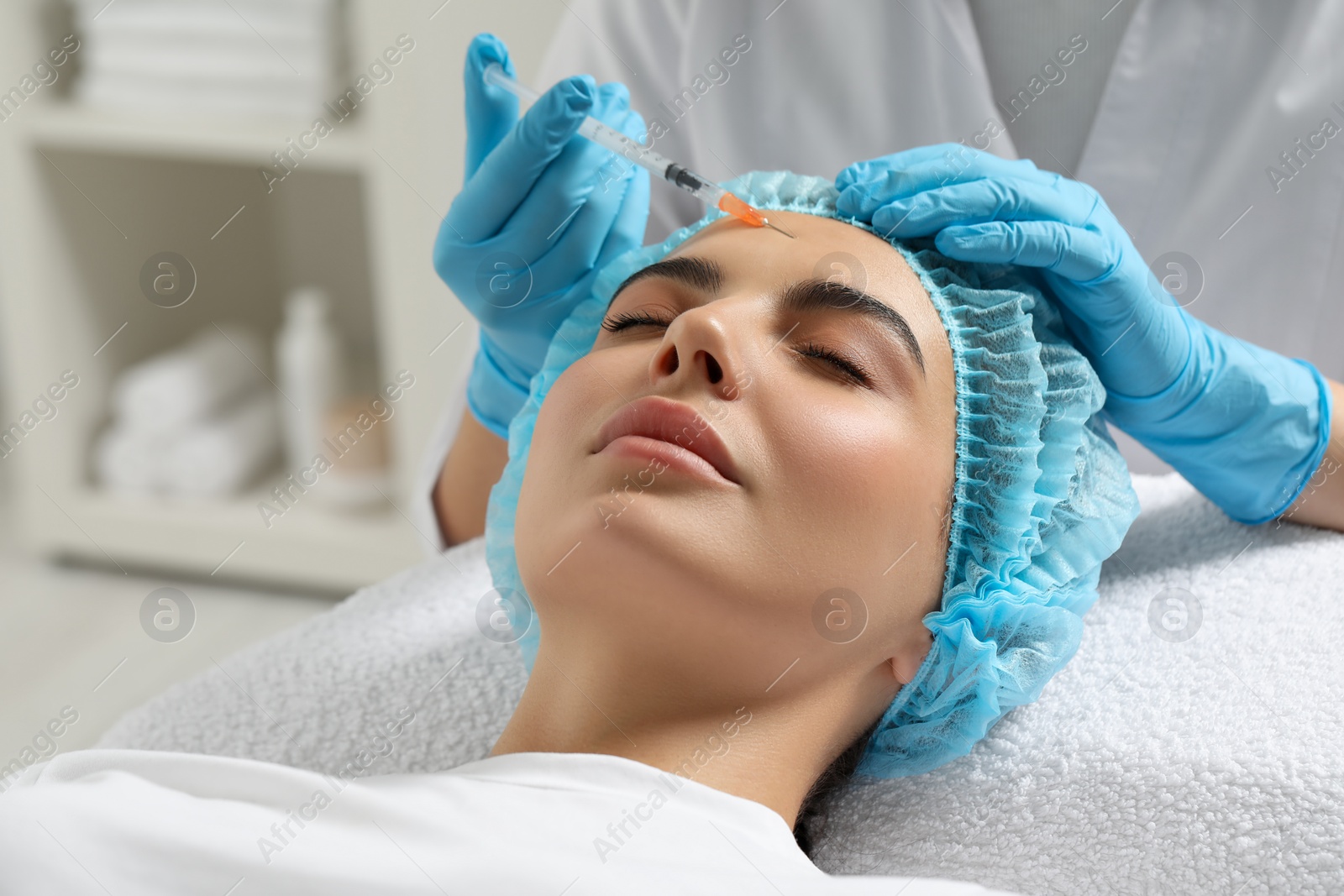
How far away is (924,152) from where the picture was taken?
3.31 ft

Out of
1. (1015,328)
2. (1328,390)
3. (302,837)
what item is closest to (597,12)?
(1015,328)

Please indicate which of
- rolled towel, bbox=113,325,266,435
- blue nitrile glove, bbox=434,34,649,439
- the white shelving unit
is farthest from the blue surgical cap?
rolled towel, bbox=113,325,266,435

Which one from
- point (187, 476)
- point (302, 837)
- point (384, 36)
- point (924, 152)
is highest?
point (384, 36)

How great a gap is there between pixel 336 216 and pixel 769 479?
1925mm

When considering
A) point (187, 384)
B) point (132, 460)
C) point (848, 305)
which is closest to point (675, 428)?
point (848, 305)

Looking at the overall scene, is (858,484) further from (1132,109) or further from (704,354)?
(1132,109)

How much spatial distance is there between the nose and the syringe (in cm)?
16

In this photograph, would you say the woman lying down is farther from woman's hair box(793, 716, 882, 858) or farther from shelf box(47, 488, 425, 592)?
shelf box(47, 488, 425, 592)

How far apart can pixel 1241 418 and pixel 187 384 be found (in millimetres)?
1856

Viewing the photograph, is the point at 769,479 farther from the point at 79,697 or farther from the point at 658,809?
the point at 79,697

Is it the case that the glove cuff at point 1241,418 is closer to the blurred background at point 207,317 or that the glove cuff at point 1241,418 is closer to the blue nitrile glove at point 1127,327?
the blue nitrile glove at point 1127,327

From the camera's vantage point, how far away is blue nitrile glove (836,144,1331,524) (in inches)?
37.2

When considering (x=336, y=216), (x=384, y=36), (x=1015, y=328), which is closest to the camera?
(x=1015, y=328)

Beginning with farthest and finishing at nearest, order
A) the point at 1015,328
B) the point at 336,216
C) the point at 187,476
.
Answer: the point at 336,216, the point at 187,476, the point at 1015,328
